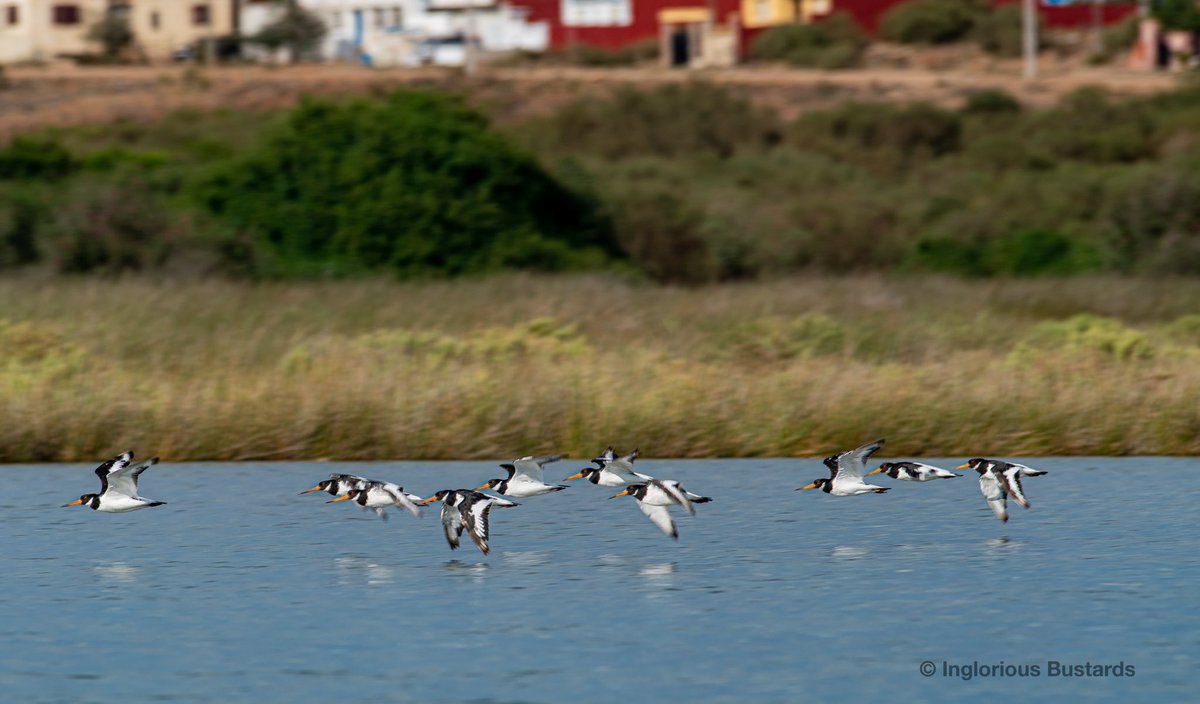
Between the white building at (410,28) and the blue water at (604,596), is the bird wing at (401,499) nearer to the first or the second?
the blue water at (604,596)

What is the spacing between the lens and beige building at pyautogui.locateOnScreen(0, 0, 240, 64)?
298 feet

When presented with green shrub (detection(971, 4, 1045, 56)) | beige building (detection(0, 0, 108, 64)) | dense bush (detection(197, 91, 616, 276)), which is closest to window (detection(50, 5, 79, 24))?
beige building (detection(0, 0, 108, 64))

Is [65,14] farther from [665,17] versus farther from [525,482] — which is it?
[525,482]

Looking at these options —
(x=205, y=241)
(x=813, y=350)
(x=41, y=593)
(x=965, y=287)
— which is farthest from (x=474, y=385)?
(x=205, y=241)

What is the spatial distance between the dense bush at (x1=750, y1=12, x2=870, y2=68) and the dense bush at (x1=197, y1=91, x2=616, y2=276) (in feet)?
143

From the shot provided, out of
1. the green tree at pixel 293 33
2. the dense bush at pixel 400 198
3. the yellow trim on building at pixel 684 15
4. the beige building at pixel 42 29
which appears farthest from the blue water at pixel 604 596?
the green tree at pixel 293 33

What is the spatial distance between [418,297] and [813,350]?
6.91 meters

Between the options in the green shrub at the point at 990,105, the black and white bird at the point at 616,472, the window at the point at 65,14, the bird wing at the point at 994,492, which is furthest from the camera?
the window at the point at 65,14

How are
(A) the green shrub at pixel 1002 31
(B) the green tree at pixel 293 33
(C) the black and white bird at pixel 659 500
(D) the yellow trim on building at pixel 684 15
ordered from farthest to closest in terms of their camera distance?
1. (B) the green tree at pixel 293 33
2. (D) the yellow trim on building at pixel 684 15
3. (A) the green shrub at pixel 1002 31
4. (C) the black and white bird at pixel 659 500

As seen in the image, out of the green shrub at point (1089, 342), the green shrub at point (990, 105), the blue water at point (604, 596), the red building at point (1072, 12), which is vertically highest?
the red building at point (1072, 12)

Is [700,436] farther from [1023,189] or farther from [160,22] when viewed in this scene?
[160,22]

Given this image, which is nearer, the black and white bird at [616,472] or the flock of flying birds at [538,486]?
the flock of flying birds at [538,486]

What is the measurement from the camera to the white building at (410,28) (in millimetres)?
90500

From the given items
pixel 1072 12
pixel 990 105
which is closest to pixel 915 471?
pixel 990 105
